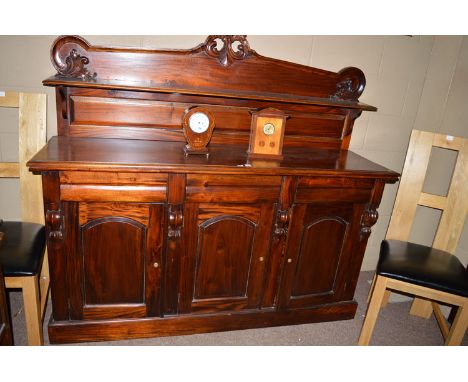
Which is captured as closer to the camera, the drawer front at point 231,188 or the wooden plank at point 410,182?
the drawer front at point 231,188

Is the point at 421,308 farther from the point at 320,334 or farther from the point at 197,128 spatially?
the point at 197,128

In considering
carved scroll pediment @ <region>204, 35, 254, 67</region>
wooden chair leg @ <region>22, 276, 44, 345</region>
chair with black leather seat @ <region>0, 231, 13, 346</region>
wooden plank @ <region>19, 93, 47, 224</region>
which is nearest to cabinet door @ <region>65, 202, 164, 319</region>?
wooden chair leg @ <region>22, 276, 44, 345</region>

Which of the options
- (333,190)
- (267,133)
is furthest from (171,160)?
(333,190)

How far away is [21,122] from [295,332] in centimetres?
187

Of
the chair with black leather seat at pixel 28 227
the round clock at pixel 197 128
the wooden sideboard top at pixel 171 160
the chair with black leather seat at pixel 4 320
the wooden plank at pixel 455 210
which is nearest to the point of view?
the chair with black leather seat at pixel 4 320

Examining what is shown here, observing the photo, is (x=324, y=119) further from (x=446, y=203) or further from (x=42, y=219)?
(x=42, y=219)

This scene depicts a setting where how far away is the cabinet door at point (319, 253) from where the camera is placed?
177cm

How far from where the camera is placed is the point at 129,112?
1767 mm

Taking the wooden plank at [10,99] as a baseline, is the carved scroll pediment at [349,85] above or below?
above

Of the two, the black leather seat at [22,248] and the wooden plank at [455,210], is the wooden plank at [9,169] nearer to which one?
the black leather seat at [22,248]

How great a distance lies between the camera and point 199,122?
5.32 ft

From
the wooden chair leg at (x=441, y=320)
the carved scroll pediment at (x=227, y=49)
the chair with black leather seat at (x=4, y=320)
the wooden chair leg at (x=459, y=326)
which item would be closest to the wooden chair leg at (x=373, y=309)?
the wooden chair leg at (x=459, y=326)

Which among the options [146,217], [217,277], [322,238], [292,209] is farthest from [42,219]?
[322,238]

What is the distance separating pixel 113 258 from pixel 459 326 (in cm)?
178
